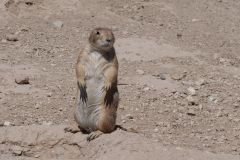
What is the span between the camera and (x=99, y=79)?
20.0 feet

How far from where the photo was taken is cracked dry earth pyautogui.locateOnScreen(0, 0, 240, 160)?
261 inches

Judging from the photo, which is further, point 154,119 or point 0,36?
point 0,36

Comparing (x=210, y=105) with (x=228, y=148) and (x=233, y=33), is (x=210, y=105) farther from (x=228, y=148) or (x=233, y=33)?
(x=233, y=33)

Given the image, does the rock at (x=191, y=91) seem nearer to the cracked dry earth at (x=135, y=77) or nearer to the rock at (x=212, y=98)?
the cracked dry earth at (x=135, y=77)

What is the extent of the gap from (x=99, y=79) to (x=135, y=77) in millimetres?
2772

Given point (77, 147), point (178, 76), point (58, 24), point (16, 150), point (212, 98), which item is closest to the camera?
point (77, 147)

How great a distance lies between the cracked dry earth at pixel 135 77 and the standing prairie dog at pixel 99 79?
19 centimetres

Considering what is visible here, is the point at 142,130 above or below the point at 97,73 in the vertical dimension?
below

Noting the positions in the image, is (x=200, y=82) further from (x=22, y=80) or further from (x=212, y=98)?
(x=22, y=80)

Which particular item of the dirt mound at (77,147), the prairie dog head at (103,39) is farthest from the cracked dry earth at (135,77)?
the prairie dog head at (103,39)

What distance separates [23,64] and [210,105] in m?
2.75

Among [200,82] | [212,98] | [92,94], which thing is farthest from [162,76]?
[92,94]

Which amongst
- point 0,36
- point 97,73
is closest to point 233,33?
point 0,36

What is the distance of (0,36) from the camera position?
33.9ft
